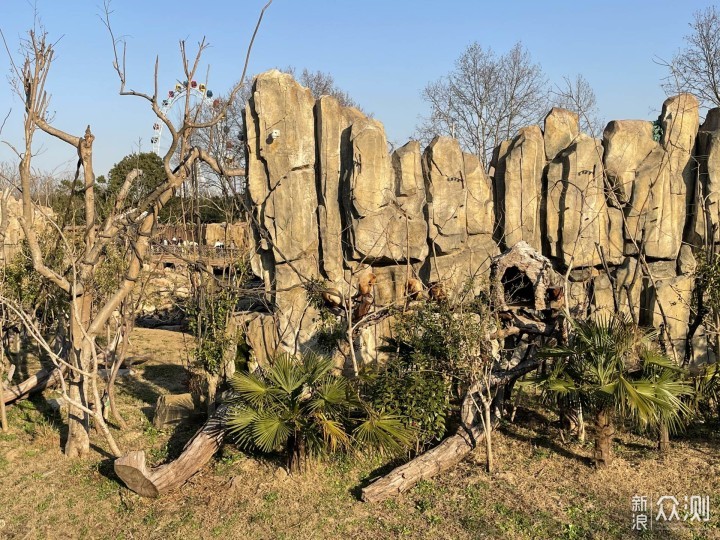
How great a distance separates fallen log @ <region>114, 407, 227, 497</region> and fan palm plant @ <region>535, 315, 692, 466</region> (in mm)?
3637

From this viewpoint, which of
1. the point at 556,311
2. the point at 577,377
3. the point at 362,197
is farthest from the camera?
the point at 362,197

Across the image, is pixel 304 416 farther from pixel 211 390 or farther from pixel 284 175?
pixel 284 175

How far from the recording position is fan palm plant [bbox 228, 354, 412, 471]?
694 cm

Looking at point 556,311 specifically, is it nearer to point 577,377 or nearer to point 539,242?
point 577,377

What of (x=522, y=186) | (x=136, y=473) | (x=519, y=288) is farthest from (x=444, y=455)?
(x=522, y=186)

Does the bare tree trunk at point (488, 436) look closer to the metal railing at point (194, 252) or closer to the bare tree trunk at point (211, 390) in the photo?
the bare tree trunk at point (211, 390)

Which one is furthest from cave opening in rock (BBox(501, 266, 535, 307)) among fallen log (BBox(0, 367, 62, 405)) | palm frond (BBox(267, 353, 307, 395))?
fallen log (BBox(0, 367, 62, 405))

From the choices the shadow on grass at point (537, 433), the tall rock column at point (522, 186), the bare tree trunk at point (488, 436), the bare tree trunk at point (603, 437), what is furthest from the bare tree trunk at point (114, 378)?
the tall rock column at point (522, 186)

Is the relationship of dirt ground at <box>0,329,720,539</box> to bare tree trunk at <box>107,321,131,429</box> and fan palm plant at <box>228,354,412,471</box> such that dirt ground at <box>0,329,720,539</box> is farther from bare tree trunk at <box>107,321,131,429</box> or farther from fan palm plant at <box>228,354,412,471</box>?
bare tree trunk at <box>107,321,131,429</box>

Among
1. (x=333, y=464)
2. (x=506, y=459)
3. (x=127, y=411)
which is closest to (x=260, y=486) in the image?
(x=333, y=464)

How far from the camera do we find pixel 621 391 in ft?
21.1

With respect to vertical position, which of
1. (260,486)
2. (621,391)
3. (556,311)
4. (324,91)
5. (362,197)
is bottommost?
(260,486)

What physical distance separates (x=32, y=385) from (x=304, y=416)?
5.11 m

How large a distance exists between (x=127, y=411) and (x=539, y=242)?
9.70 meters
